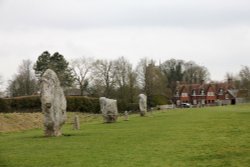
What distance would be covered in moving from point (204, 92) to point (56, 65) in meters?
52.8

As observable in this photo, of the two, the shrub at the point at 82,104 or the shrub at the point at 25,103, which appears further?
the shrub at the point at 82,104

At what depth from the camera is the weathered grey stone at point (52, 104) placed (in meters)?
25.0

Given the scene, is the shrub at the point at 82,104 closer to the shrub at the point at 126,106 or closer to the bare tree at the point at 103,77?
the shrub at the point at 126,106

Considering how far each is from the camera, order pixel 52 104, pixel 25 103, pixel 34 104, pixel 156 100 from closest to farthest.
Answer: pixel 52 104
pixel 25 103
pixel 34 104
pixel 156 100

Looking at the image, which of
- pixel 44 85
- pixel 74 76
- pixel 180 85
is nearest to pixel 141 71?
pixel 74 76

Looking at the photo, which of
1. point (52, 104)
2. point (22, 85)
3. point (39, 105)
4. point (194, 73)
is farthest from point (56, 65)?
point (52, 104)

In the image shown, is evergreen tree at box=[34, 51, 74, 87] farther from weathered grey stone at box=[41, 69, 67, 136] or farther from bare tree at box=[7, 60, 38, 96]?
weathered grey stone at box=[41, 69, 67, 136]

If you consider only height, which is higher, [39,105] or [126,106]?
[39,105]

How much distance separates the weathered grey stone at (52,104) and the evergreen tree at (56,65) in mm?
72754

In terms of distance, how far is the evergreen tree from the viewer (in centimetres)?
9944

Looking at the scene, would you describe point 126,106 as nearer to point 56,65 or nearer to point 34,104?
point 34,104

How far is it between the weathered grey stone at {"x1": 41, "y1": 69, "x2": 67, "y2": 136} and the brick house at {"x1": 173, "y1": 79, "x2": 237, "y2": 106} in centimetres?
10460

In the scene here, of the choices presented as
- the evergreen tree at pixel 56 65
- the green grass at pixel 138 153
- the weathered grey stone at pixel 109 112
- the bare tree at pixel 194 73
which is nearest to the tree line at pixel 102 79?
the evergreen tree at pixel 56 65

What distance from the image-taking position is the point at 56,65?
10062 cm
